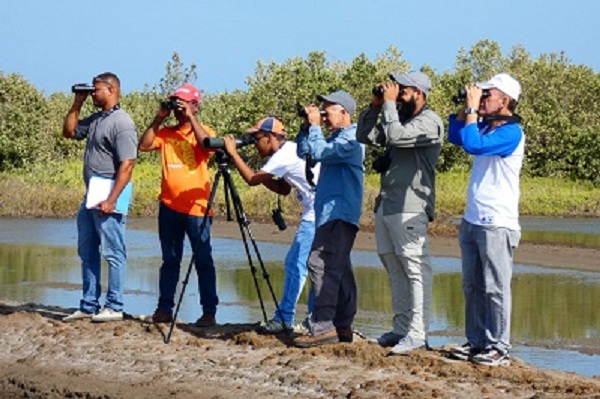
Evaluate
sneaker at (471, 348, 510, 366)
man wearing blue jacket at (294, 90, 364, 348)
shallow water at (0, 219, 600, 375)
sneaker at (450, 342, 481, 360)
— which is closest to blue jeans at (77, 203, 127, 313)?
man wearing blue jacket at (294, 90, 364, 348)

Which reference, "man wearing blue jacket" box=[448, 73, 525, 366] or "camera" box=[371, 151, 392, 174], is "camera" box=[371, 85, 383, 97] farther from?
"man wearing blue jacket" box=[448, 73, 525, 366]

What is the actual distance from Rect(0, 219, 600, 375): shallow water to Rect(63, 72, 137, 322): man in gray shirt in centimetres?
232

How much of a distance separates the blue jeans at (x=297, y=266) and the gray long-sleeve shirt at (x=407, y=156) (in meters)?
0.92

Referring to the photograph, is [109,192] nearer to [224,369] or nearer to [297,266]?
[297,266]

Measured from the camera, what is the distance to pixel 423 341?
331 inches

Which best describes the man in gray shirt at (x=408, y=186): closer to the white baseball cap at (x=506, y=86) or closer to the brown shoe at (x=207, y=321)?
the white baseball cap at (x=506, y=86)

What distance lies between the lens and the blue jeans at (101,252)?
9.95m

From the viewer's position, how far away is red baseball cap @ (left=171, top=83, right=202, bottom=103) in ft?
31.6

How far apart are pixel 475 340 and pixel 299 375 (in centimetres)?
113

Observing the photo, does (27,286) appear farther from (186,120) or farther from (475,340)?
(475,340)

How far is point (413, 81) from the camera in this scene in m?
Answer: 8.43

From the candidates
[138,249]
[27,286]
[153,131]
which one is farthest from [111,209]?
[138,249]

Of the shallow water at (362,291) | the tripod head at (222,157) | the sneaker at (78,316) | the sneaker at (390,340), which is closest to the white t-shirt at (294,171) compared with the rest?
the tripod head at (222,157)

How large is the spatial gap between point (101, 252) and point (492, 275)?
3609 mm
